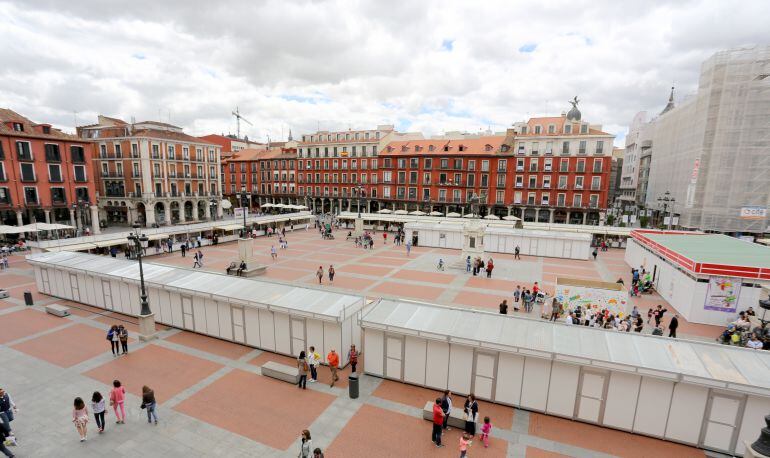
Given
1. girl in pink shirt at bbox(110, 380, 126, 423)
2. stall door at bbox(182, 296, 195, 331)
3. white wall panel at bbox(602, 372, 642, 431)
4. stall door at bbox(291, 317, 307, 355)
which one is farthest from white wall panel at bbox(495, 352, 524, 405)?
stall door at bbox(182, 296, 195, 331)

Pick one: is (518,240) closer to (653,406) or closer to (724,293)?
(724,293)

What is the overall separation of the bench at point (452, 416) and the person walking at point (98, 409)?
8.51 meters

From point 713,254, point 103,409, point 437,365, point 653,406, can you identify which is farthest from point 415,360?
point 713,254

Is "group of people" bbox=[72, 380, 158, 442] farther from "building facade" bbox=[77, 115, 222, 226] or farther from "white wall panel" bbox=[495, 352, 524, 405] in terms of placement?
"building facade" bbox=[77, 115, 222, 226]

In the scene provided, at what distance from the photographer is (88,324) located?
16.5 metres

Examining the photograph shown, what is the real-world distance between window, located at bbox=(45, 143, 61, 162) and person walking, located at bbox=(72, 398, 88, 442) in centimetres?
4180

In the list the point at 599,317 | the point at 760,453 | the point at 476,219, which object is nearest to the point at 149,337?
the point at 760,453

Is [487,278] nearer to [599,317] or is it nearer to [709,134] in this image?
[599,317]

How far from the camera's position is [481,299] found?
20672 millimetres

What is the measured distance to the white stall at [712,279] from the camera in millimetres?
17703

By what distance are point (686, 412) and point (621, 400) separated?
145 cm

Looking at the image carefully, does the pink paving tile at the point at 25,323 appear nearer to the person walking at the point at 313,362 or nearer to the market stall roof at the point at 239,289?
the market stall roof at the point at 239,289

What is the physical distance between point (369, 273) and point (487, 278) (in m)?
8.34

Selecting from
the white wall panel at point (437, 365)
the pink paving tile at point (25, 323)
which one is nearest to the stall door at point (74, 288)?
the pink paving tile at point (25, 323)
